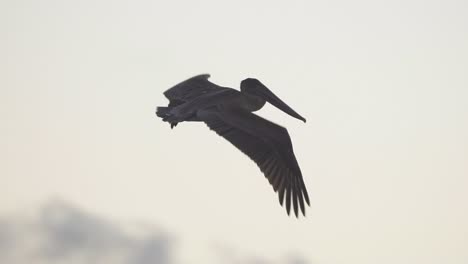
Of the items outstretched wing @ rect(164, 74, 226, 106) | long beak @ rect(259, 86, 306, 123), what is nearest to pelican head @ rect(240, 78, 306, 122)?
long beak @ rect(259, 86, 306, 123)

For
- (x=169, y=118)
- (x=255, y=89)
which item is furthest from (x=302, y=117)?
(x=169, y=118)

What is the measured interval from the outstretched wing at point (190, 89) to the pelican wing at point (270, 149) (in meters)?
2.53

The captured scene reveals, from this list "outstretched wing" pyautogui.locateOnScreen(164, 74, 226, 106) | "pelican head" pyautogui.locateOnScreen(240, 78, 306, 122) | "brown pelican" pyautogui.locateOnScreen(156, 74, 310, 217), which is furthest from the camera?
"outstretched wing" pyautogui.locateOnScreen(164, 74, 226, 106)

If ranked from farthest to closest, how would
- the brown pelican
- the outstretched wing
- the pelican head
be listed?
the outstretched wing
the pelican head
the brown pelican

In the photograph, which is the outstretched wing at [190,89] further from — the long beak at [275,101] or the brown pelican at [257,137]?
the brown pelican at [257,137]

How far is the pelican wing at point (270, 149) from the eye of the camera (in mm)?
27266

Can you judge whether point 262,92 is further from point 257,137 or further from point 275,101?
point 257,137

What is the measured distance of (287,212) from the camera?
27094 millimetres

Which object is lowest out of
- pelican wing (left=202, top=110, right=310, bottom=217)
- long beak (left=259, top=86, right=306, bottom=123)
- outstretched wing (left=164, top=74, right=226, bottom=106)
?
pelican wing (left=202, top=110, right=310, bottom=217)

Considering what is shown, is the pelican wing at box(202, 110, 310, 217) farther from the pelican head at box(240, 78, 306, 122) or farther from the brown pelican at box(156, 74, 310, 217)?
the pelican head at box(240, 78, 306, 122)

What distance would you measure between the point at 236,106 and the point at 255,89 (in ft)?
5.45

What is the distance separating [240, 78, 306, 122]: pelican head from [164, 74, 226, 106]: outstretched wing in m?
0.82

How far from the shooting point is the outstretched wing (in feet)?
98.7

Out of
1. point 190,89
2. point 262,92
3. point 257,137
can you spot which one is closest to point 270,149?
point 257,137
